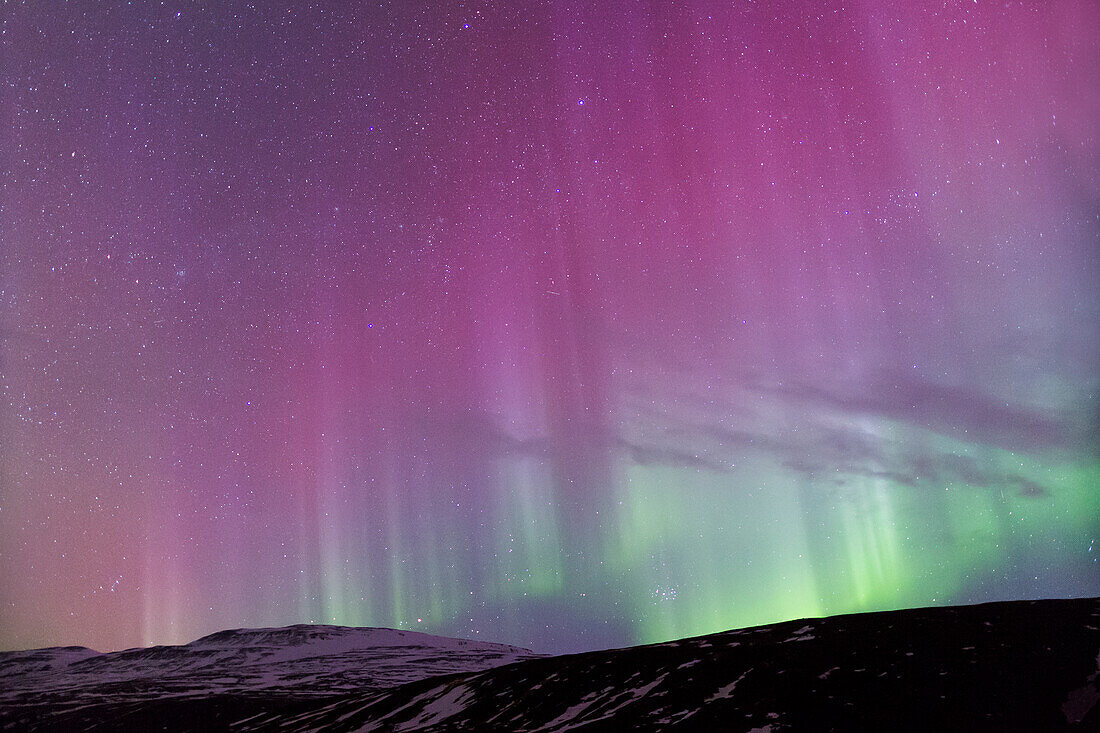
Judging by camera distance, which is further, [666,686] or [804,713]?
[666,686]

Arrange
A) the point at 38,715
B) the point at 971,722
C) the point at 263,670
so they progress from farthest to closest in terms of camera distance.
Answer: the point at 263,670 → the point at 38,715 → the point at 971,722

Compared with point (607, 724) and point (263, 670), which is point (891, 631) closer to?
point (607, 724)

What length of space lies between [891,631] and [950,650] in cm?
611

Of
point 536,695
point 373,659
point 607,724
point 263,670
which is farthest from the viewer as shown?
point 373,659

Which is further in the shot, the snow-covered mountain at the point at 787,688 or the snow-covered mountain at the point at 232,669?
the snow-covered mountain at the point at 232,669

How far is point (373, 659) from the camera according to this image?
148 m

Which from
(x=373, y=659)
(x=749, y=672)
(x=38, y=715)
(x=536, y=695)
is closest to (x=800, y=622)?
(x=749, y=672)

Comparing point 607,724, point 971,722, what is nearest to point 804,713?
point 971,722

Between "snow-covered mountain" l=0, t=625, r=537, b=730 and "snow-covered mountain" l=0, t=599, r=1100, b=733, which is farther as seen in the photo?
"snow-covered mountain" l=0, t=625, r=537, b=730

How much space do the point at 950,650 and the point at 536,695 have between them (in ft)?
76.4

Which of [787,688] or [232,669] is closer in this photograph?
[787,688]

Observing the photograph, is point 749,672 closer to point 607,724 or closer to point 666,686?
point 666,686

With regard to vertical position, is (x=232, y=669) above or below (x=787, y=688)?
below

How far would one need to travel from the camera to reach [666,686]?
140 ft
